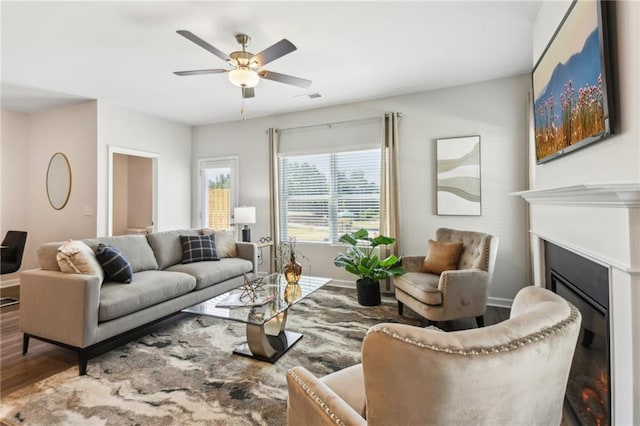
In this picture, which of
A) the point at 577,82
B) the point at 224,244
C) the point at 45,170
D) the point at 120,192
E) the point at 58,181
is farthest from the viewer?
the point at 120,192

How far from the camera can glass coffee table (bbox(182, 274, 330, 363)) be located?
2.24 m

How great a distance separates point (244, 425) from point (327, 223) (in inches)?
127

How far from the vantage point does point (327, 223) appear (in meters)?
4.70

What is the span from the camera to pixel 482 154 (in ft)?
12.1

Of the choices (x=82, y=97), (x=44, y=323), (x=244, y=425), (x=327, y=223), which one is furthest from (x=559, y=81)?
(x=82, y=97)

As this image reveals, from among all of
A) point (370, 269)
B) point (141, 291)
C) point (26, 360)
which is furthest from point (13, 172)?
point (370, 269)

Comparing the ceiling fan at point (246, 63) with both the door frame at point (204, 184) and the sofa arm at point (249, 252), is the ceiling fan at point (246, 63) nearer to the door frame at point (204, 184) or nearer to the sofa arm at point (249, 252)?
the sofa arm at point (249, 252)

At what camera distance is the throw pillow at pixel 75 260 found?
8.02 ft

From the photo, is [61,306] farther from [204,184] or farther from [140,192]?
[140,192]

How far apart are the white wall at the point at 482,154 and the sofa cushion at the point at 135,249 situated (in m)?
2.17

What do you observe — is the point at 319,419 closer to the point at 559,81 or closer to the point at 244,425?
the point at 244,425

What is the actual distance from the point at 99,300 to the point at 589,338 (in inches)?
127

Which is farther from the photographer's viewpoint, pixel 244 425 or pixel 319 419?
pixel 244 425

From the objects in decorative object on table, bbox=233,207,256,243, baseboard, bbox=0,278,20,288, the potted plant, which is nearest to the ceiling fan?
the potted plant
